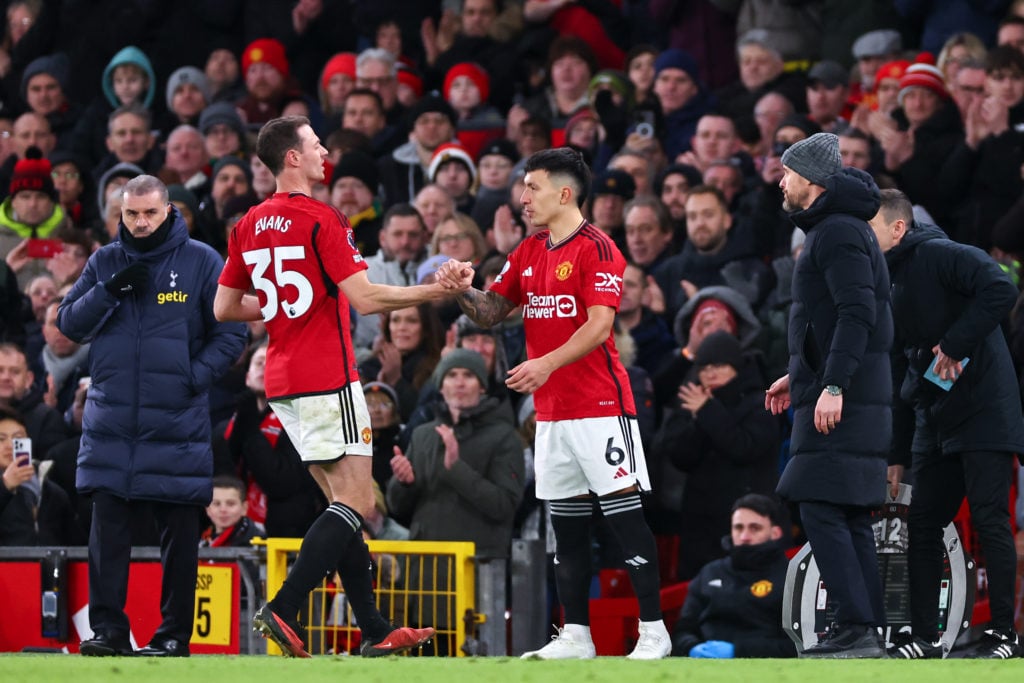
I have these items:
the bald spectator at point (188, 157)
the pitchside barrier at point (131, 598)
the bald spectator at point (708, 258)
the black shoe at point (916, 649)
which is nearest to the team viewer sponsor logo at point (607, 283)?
the black shoe at point (916, 649)

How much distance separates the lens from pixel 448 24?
18.2 metres

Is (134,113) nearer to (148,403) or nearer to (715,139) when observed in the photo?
(715,139)

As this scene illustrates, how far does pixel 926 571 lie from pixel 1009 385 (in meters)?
0.93

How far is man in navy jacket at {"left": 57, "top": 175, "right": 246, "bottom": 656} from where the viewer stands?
8.68m

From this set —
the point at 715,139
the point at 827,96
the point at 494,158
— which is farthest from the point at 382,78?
the point at 827,96

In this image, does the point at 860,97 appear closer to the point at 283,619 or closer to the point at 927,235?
the point at 927,235

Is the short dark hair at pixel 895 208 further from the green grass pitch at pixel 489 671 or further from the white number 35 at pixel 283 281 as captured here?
the white number 35 at pixel 283 281

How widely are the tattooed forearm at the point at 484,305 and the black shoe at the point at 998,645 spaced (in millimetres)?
2589

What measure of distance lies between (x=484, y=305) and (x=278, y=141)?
1.15 meters

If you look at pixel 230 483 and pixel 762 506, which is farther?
pixel 230 483

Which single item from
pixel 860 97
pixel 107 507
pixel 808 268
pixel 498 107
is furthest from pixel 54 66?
pixel 808 268

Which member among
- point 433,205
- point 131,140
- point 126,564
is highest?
point 131,140

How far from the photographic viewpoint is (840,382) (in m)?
7.86

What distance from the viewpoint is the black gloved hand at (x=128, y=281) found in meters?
8.67
